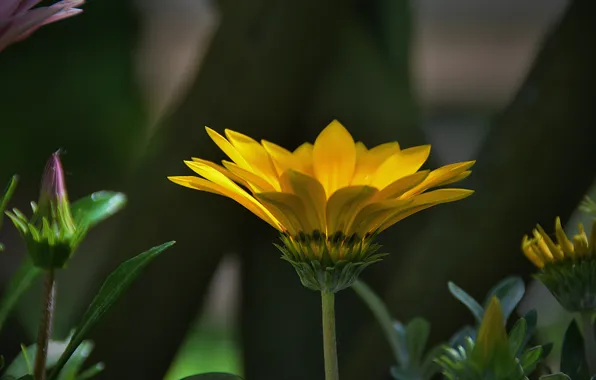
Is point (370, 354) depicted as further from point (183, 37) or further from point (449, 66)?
point (449, 66)

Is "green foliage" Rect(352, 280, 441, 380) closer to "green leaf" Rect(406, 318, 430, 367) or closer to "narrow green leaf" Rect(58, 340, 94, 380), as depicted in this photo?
"green leaf" Rect(406, 318, 430, 367)

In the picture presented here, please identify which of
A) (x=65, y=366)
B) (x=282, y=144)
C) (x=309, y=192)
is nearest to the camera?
(x=309, y=192)

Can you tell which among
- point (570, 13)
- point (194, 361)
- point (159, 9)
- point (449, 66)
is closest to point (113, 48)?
point (159, 9)

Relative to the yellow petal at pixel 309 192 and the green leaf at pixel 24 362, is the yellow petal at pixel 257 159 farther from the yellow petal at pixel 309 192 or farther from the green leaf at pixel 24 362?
the green leaf at pixel 24 362

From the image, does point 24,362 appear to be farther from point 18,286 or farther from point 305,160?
point 305,160

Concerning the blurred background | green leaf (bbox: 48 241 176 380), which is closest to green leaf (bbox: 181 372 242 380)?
green leaf (bbox: 48 241 176 380)

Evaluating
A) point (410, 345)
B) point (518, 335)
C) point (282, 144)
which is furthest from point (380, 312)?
point (282, 144)

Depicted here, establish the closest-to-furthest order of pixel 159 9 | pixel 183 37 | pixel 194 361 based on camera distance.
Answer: pixel 159 9, pixel 194 361, pixel 183 37
